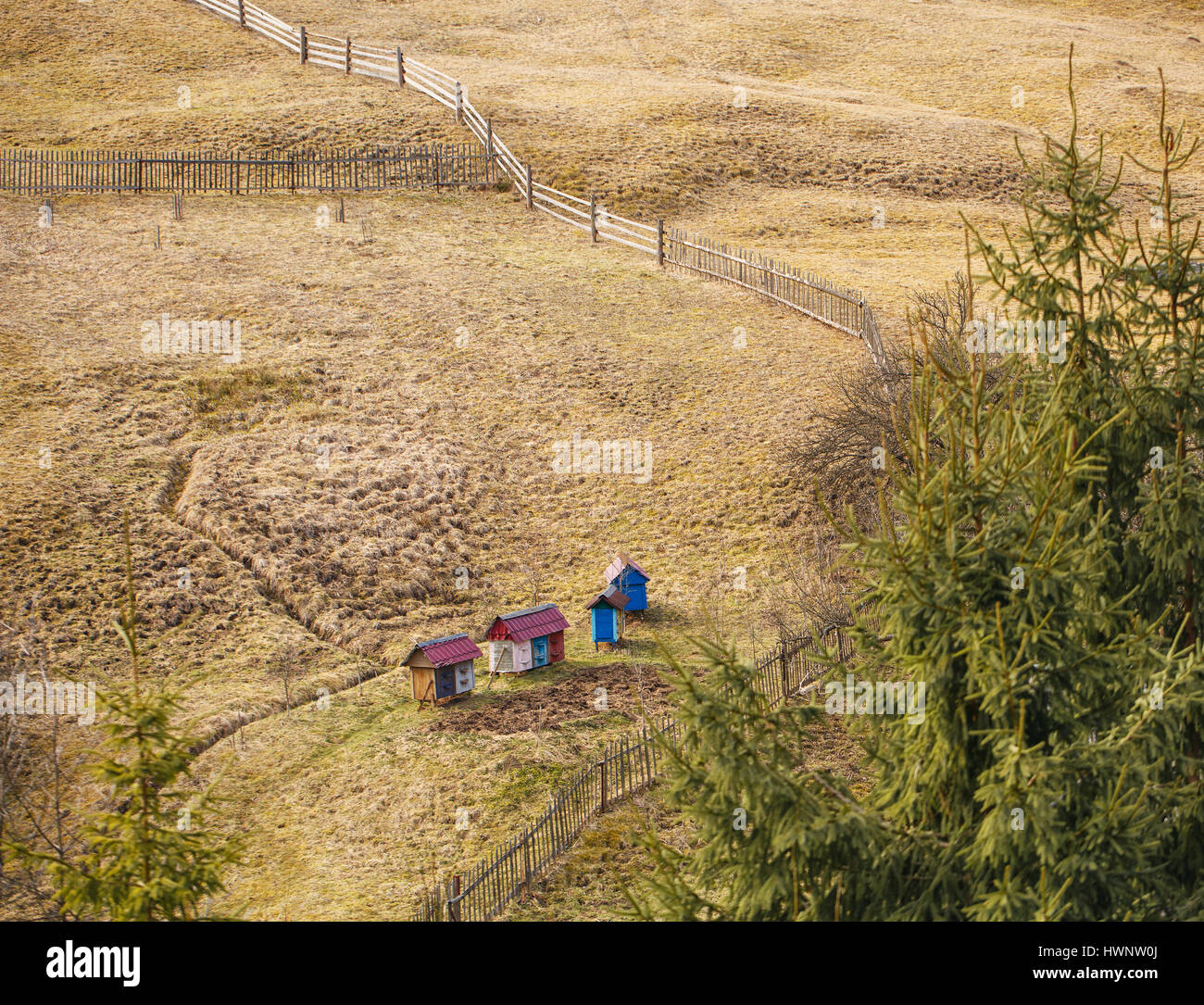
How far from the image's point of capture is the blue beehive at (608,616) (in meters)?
18.6

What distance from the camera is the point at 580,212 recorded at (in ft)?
119

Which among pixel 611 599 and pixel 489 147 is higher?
pixel 489 147

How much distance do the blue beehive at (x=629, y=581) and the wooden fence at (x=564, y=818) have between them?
2.65 metres

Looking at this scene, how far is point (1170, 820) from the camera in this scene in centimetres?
746

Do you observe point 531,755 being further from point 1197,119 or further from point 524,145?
point 1197,119

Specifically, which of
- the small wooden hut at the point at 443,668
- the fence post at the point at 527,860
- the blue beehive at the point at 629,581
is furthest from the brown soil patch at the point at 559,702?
the fence post at the point at 527,860

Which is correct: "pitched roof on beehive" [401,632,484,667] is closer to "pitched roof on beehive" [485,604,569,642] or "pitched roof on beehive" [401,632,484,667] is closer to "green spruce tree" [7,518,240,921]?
"pitched roof on beehive" [485,604,569,642]

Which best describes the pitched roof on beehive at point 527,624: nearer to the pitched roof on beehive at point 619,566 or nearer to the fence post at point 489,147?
the pitched roof on beehive at point 619,566

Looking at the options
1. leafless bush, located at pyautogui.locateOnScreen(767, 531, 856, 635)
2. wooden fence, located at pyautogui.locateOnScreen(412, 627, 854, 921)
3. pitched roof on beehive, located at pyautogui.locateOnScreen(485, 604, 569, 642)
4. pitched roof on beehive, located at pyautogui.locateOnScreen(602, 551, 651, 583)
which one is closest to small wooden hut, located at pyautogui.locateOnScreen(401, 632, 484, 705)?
pitched roof on beehive, located at pyautogui.locateOnScreen(485, 604, 569, 642)

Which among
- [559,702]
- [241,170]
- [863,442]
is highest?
[241,170]

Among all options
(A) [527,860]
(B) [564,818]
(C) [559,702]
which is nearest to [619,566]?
(C) [559,702]

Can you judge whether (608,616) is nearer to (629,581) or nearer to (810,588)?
(629,581)

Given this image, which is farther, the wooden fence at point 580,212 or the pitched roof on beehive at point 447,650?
the wooden fence at point 580,212

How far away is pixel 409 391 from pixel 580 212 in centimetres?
1216
